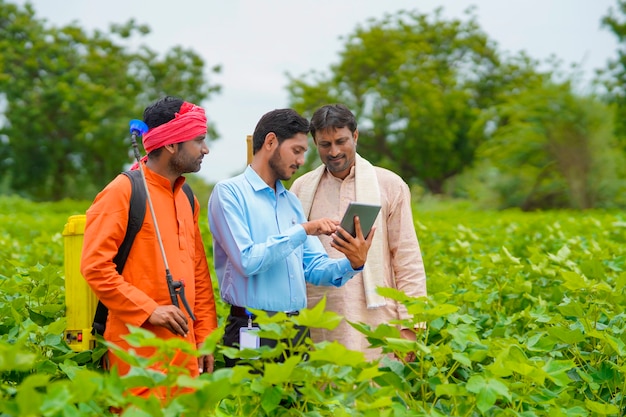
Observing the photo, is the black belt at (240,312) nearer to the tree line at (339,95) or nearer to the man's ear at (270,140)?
the man's ear at (270,140)

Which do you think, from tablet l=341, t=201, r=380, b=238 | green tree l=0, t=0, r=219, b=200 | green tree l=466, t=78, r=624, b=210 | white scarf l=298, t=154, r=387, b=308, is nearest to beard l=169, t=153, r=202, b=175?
tablet l=341, t=201, r=380, b=238

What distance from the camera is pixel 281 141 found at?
3719mm

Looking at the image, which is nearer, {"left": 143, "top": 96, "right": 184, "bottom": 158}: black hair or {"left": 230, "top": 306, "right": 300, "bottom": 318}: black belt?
{"left": 143, "top": 96, "right": 184, "bottom": 158}: black hair

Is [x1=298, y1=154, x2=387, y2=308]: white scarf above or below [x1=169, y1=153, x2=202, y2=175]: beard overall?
below

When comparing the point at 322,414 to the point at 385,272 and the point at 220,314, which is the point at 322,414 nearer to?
the point at 385,272

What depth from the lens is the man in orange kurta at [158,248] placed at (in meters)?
3.24

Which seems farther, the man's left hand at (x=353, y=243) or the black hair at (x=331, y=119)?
the black hair at (x=331, y=119)

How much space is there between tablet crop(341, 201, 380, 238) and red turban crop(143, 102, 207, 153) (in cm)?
63

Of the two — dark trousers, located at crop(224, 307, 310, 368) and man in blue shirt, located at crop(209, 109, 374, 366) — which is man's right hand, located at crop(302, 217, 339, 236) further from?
dark trousers, located at crop(224, 307, 310, 368)

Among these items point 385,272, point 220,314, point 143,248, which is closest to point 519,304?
point 385,272

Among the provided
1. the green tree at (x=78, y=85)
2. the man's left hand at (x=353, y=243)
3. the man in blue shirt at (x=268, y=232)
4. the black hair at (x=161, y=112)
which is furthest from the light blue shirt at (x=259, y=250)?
the green tree at (x=78, y=85)

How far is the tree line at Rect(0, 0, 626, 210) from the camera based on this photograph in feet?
149

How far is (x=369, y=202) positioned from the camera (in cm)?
423

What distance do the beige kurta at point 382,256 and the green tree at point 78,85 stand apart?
41.2 metres
